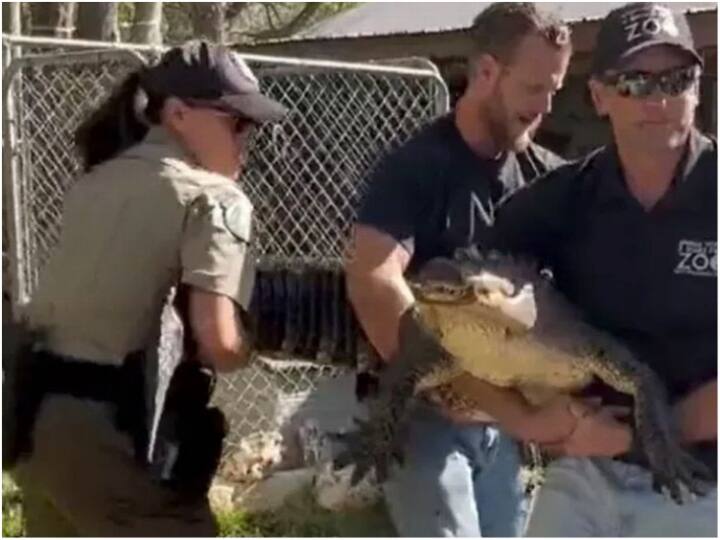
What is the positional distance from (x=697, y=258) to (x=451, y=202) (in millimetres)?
647

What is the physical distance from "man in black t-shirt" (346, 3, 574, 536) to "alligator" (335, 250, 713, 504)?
246 mm

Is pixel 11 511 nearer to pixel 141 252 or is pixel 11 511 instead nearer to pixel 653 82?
pixel 141 252

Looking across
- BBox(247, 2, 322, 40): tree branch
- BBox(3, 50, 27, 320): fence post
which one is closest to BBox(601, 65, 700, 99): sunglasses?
BBox(3, 50, 27, 320): fence post

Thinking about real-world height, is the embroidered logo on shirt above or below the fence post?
above

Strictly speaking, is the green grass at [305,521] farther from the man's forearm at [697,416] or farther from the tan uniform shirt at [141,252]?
the man's forearm at [697,416]

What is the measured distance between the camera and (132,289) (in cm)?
364

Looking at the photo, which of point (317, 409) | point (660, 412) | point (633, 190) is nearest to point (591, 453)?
point (660, 412)

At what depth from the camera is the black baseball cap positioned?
378 cm

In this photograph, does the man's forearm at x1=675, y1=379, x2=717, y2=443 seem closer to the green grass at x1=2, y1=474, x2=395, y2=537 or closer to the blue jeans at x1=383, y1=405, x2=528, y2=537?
the blue jeans at x1=383, y1=405, x2=528, y2=537

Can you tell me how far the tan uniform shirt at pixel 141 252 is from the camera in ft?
11.8

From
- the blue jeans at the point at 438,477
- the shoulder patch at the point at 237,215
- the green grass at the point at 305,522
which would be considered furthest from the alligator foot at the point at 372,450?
the green grass at the point at 305,522

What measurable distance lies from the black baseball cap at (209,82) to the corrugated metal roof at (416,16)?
157 inches

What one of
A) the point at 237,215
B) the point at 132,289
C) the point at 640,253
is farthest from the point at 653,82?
the point at 132,289

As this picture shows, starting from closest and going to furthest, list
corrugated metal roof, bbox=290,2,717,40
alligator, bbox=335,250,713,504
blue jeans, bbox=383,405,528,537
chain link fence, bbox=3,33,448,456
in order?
alligator, bbox=335,250,713,504 < blue jeans, bbox=383,405,528,537 < chain link fence, bbox=3,33,448,456 < corrugated metal roof, bbox=290,2,717,40
